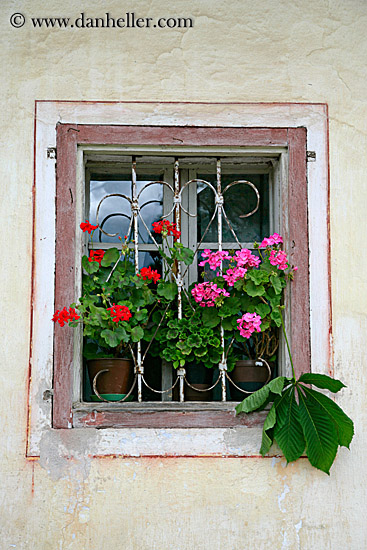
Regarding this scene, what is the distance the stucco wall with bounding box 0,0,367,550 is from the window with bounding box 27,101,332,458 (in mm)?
55

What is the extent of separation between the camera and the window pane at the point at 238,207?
175 inches

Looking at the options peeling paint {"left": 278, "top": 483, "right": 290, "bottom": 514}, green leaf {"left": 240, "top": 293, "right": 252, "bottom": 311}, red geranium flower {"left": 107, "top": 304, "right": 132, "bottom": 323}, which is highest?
green leaf {"left": 240, "top": 293, "right": 252, "bottom": 311}

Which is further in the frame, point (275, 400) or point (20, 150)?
point (20, 150)

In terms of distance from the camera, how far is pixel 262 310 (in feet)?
13.2

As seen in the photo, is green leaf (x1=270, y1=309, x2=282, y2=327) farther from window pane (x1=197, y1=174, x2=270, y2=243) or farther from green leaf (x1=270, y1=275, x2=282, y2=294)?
window pane (x1=197, y1=174, x2=270, y2=243)

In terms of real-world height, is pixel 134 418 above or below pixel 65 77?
below

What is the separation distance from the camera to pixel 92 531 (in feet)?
12.5

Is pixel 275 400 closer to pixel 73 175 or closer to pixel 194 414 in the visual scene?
pixel 194 414

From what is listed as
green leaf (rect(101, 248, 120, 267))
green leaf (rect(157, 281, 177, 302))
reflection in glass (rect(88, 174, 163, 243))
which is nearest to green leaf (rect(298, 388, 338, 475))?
green leaf (rect(157, 281, 177, 302))

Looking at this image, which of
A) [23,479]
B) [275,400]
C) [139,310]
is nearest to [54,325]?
[139,310]

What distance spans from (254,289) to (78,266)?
84 centimetres

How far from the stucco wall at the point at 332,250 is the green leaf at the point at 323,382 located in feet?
0.62

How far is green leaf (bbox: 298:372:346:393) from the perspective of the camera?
3.80 meters

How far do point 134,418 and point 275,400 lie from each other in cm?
65
